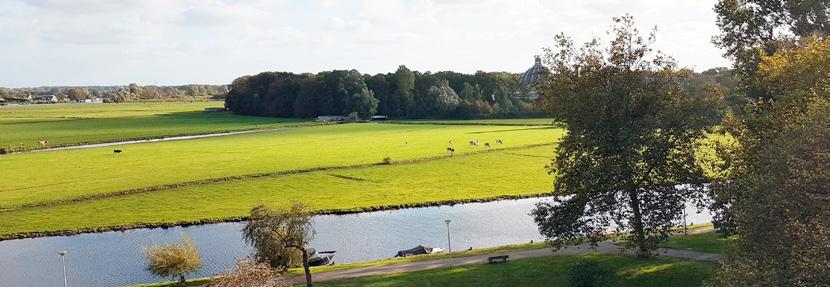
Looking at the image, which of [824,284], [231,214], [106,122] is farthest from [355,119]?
[824,284]

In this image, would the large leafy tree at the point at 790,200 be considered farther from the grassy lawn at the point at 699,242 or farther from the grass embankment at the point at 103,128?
the grass embankment at the point at 103,128

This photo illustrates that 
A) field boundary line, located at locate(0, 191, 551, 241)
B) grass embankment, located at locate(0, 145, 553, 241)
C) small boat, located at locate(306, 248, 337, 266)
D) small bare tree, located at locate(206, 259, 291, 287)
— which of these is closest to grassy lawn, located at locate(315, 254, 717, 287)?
small bare tree, located at locate(206, 259, 291, 287)

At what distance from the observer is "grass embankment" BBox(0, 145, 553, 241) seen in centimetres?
5947

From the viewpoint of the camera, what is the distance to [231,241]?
5231 cm

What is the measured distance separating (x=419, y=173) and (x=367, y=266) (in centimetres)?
4225

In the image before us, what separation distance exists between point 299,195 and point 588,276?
41.6m

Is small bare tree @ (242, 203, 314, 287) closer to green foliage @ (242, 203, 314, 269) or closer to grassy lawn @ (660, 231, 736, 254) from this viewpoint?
green foliage @ (242, 203, 314, 269)

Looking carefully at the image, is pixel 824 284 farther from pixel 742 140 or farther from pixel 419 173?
pixel 419 173

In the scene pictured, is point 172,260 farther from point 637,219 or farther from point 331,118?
point 331,118

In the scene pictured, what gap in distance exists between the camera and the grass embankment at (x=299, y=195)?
59469mm

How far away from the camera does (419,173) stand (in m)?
81.8

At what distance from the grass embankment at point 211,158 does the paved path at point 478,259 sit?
4297cm

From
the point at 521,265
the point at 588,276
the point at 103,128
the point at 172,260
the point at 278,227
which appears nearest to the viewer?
the point at 588,276

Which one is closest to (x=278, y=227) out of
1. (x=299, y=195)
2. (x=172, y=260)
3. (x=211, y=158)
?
(x=172, y=260)
